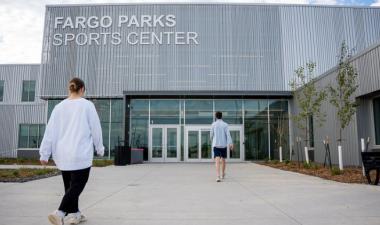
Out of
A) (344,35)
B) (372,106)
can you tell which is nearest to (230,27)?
(344,35)

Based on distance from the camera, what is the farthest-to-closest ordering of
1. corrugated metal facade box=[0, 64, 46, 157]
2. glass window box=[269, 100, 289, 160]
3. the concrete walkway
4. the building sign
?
corrugated metal facade box=[0, 64, 46, 157] → the building sign → glass window box=[269, 100, 289, 160] → the concrete walkway

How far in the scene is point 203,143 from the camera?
77.6 ft

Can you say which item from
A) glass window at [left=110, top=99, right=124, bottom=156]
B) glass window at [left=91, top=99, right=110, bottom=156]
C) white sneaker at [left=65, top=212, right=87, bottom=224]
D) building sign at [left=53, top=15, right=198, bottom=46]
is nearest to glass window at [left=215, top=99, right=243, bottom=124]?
building sign at [left=53, top=15, right=198, bottom=46]

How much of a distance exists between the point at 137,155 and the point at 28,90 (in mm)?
11699

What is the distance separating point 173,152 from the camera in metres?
23.5

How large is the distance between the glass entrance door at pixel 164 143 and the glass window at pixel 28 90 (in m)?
9.95

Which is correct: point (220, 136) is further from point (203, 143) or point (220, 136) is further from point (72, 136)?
point (203, 143)

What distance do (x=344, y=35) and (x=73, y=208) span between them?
24.2 metres

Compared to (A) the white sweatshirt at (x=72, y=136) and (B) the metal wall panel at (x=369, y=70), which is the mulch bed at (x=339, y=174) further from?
(A) the white sweatshirt at (x=72, y=136)

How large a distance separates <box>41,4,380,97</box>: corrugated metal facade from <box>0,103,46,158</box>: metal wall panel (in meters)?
2.36

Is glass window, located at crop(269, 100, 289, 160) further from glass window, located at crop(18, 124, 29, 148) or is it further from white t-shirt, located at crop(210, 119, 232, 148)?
glass window, located at crop(18, 124, 29, 148)

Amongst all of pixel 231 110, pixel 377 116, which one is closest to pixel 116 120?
pixel 231 110

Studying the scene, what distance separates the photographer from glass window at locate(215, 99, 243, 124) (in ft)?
78.2

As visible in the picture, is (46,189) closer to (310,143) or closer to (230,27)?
(310,143)
